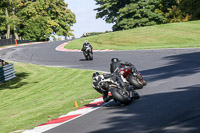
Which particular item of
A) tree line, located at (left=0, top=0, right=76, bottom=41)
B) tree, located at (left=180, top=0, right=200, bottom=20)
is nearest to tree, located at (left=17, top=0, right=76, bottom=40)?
tree line, located at (left=0, top=0, right=76, bottom=41)

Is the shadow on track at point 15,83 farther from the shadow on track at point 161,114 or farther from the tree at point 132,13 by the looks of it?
the tree at point 132,13

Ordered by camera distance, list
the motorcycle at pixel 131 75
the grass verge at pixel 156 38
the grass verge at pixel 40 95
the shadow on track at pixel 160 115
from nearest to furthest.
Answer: the shadow on track at pixel 160 115 < the grass verge at pixel 40 95 < the motorcycle at pixel 131 75 < the grass verge at pixel 156 38

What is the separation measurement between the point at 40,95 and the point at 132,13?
51930 millimetres

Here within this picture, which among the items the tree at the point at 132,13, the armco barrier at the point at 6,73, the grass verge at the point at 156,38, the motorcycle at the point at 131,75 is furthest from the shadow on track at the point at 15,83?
the tree at the point at 132,13

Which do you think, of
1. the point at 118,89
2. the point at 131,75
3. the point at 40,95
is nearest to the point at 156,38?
the point at 40,95

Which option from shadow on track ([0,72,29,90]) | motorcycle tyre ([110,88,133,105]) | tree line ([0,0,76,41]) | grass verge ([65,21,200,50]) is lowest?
shadow on track ([0,72,29,90])

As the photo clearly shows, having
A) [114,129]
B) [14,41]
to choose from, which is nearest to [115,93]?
[114,129]

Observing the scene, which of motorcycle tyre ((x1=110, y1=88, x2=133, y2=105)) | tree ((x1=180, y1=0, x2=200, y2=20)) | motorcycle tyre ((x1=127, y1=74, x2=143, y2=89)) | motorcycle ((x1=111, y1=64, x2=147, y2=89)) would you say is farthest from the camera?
tree ((x1=180, y1=0, x2=200, y2=20))

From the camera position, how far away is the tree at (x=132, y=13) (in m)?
64.4

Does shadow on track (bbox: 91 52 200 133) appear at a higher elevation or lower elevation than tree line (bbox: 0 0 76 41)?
lower

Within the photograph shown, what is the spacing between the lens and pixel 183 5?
209 feet

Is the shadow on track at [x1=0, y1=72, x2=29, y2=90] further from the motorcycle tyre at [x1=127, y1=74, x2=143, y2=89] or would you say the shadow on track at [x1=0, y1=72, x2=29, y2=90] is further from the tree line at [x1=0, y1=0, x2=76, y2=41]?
the tree line at [x1=0, y1=0, x2=76, y2=41]

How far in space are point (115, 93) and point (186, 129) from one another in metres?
3.14

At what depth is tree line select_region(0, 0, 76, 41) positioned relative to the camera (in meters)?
67.6
